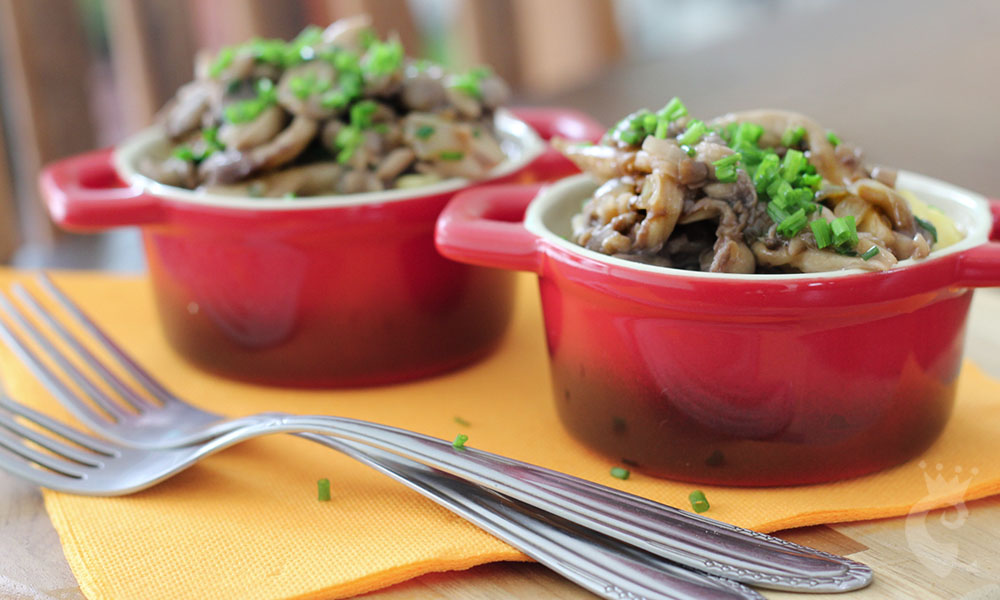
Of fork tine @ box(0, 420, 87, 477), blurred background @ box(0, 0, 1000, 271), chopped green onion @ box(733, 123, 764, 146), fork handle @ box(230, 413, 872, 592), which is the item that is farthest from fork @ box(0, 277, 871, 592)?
blurred background @ box(0, 0, 1000, 271)

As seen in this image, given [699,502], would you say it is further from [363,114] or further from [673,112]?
[363,114]

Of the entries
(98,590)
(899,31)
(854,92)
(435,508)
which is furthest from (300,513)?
(899,31)

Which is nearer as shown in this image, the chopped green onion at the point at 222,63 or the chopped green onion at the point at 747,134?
the chopped green onion at the point at 747,134

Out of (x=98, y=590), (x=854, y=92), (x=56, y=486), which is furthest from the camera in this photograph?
(x=854, y=92)

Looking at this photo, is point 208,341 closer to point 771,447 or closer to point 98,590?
point 98,590

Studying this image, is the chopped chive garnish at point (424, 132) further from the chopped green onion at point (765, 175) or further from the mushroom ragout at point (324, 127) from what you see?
the chopped green onion at point (765, 175)

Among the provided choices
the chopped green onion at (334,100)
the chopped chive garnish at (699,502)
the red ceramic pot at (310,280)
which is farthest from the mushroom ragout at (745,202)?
the chopped green onion at (334,100)

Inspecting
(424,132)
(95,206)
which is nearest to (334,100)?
(424,132)
